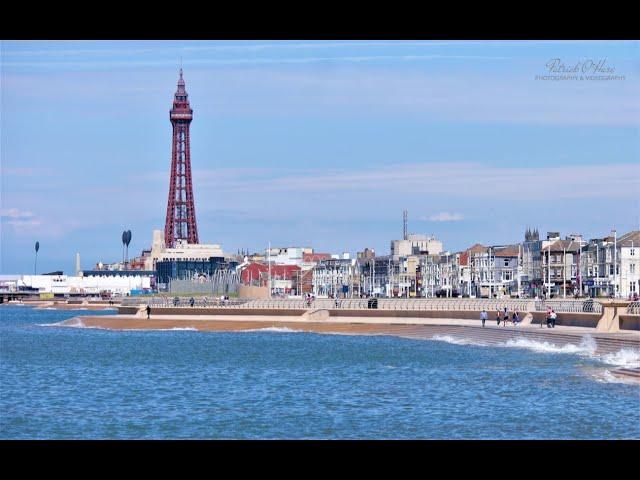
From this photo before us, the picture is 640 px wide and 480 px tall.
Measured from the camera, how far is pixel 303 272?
626 feet

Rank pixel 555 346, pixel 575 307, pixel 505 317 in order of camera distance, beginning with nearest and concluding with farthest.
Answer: pixel 555 346 → pixel 505 317 → pixel 575 307

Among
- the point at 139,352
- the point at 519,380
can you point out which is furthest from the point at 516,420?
the point at 139,352

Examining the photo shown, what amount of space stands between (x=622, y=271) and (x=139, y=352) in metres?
62.5

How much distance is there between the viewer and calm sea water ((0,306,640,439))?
2758 centimetres

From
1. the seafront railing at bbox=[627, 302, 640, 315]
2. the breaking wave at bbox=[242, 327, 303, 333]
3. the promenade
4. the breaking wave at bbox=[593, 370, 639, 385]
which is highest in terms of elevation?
the seafront railing at bbox=[627, 302, 640, 315]

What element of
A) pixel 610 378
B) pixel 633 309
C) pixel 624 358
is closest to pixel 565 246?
pixel 633 309

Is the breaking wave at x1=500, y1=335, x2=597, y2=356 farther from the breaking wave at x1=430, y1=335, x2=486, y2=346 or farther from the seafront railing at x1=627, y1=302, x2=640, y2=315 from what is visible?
the seafront railing at x1=627, y1=302, x2=640, y2=315

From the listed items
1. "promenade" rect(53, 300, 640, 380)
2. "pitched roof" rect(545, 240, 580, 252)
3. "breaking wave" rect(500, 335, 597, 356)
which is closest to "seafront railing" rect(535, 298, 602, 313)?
"promenade" rect(53, 300, 640, 380)

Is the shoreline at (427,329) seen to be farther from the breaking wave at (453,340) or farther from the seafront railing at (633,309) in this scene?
the seafront railing at (633,309)

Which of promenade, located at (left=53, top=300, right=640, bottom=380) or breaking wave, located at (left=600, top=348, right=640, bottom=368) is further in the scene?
promenade, located at (left=53, top=300, right=640, bottom=380)

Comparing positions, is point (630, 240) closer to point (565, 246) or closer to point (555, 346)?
point (565, 246)

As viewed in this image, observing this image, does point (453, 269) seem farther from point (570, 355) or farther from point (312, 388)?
point (312, 388)

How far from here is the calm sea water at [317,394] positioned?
27578 millimetres

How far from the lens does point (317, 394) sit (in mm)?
35594
